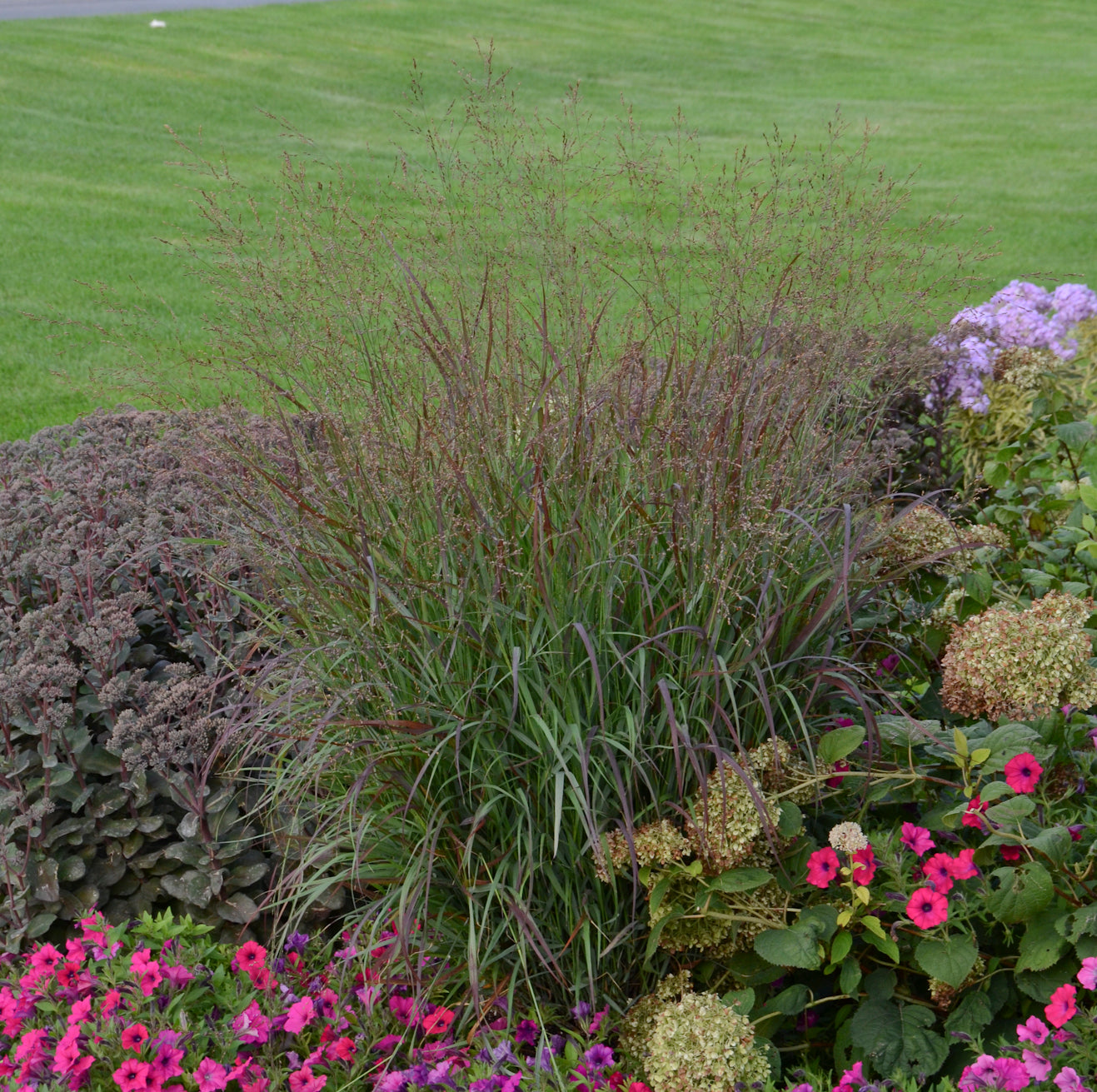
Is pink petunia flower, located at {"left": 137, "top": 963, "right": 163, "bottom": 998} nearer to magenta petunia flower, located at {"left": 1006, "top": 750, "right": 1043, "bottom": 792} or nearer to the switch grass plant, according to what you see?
the switch grass plant

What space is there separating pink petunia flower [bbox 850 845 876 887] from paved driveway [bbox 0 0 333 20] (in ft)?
61.1

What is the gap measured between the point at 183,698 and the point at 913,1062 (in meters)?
1.69

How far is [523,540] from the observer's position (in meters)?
2.37

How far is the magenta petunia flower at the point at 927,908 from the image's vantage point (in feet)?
6.46

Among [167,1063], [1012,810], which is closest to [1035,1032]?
[1012,810]

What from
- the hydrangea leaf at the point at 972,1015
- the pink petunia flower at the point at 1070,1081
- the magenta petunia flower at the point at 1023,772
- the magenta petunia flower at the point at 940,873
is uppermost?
the magenta petunia flower at the point at 1023,772

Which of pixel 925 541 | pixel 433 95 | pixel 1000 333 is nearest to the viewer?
pixel 925 541

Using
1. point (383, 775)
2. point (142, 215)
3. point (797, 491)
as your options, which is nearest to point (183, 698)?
point (383, 775)

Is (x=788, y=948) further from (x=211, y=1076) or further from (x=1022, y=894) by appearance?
(x=211, y=1076)

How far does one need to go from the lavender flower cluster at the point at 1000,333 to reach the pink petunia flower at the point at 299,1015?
2385 mm

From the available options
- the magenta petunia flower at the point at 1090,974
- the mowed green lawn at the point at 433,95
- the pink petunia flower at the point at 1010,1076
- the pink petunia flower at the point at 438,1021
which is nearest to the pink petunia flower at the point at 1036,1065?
the pink petunia flower at the point at 1010,1076

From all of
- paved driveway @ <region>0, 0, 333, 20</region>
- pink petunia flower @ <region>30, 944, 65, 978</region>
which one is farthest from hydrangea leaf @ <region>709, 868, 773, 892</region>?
paved driveway @ <region>0, 0, 333, 20</region>

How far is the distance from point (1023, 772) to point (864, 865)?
33 centimetres

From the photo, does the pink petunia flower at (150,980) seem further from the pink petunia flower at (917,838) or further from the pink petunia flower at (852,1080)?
the pink petunia flower at (917,838)
